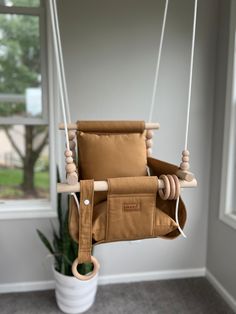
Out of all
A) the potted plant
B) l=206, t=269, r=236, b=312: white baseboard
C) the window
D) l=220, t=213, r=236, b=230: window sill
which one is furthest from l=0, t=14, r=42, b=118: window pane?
l=206, t=269, r=236, b=312: white baseboard

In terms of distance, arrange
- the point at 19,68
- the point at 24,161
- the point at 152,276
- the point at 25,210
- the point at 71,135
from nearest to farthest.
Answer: the point at 71,135 → the point at 25,210 → the point at 152,276 → the point at 19,68 → the point at 24,161

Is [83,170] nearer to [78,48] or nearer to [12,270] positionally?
[78,48]

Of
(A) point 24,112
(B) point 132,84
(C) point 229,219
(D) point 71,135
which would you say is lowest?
(C) point 229,219

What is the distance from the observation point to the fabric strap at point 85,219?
116 cm

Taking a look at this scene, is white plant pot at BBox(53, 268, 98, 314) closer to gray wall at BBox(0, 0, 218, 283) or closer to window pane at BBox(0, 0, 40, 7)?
gray wall at BBox(0, 0, 218, 283)

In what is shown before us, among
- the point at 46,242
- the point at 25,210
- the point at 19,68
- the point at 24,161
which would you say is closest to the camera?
the point at 46,242

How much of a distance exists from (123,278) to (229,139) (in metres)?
1.45

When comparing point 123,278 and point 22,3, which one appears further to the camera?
point 123,278

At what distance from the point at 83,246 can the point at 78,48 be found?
151 centimetres

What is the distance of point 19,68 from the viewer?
272cm

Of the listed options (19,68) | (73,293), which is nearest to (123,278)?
(73,293)

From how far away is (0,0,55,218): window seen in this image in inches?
85.3

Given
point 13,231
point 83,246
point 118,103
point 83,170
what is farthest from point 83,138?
point 13,231

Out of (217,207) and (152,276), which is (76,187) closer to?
(217,207)
